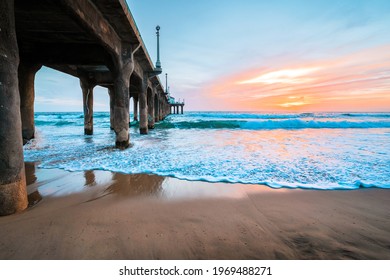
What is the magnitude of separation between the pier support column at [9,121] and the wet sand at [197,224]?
27cm

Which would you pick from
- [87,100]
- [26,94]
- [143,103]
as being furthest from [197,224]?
[87,100]

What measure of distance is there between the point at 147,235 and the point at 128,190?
4.84ft

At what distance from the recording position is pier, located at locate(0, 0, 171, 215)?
2162 millimetres

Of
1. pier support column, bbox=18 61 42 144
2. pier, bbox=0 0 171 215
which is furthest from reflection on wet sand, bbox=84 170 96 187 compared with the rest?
pier support column, bbox=18 61 42 144

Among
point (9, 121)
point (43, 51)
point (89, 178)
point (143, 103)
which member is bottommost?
point (89, 178)

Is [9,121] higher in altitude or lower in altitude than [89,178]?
higher

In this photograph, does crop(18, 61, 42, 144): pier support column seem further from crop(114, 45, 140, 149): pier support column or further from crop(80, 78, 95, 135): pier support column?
crop(80, 78, 95, 135): pier support column

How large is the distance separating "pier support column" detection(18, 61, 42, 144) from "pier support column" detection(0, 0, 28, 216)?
5.79 m

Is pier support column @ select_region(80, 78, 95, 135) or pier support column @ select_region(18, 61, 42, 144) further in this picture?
pier support column @ select_region(80, 78, 95, 135)

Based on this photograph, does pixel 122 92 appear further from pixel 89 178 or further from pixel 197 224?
pixel 197 224

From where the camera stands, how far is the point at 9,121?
2174 millimetres

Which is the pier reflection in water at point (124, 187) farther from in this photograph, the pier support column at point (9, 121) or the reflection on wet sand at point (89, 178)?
the pier support column at point (9, 121)

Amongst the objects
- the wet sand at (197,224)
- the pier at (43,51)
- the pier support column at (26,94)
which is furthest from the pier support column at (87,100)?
the wet sand at (197,224)

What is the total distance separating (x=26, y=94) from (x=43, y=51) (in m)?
1.66
